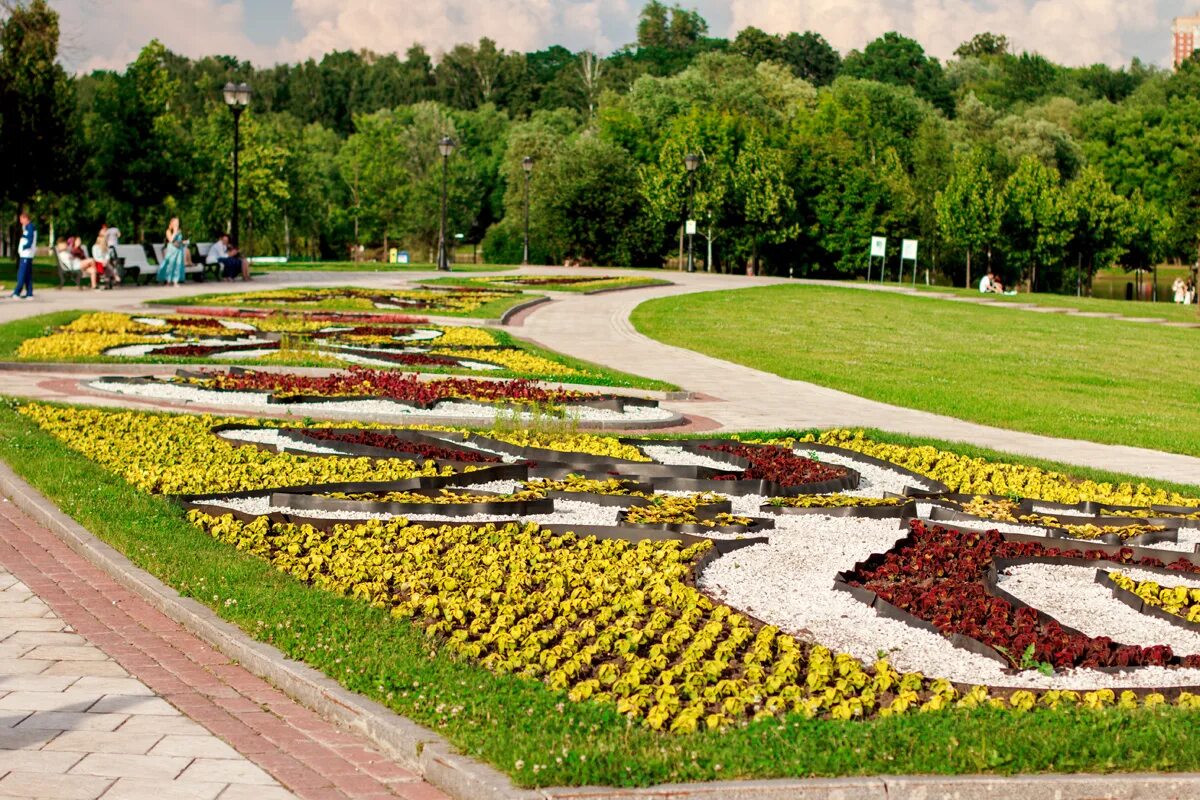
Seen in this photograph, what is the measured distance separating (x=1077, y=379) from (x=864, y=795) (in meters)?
17.1

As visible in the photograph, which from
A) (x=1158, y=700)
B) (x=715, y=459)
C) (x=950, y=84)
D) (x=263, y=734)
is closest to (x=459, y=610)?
(x=263, y=734)

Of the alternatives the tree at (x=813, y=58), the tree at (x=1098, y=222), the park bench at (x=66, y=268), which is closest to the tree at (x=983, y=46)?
the tree at (x=813, y=58)

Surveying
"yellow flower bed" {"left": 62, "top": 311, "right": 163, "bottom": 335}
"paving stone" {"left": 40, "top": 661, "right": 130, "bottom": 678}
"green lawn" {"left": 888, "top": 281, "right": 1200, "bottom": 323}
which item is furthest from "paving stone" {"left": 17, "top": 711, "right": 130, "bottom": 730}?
"green lawn" {"left": 888, "top": 281, "right": 1200, "bottom": 323}

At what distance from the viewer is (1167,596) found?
303 inches

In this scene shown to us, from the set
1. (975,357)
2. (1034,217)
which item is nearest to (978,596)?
(975,357)

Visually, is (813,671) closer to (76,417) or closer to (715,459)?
(715,459)

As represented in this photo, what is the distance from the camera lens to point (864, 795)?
472 cm

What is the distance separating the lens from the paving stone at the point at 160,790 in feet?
16.0

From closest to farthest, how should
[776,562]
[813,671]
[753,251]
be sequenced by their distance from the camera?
[813,671]
[776,562]
[753,251]

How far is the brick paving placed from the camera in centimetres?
499

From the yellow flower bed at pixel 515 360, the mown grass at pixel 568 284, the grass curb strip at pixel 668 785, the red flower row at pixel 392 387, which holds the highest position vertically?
the mown grass at pixel 568 284

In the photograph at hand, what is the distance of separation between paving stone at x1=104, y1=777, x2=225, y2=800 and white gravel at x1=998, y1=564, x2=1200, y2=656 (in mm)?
4172

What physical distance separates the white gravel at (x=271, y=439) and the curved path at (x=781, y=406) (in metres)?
4.24

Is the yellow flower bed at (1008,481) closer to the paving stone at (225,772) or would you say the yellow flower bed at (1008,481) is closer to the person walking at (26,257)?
the paving stone at (225,772)
